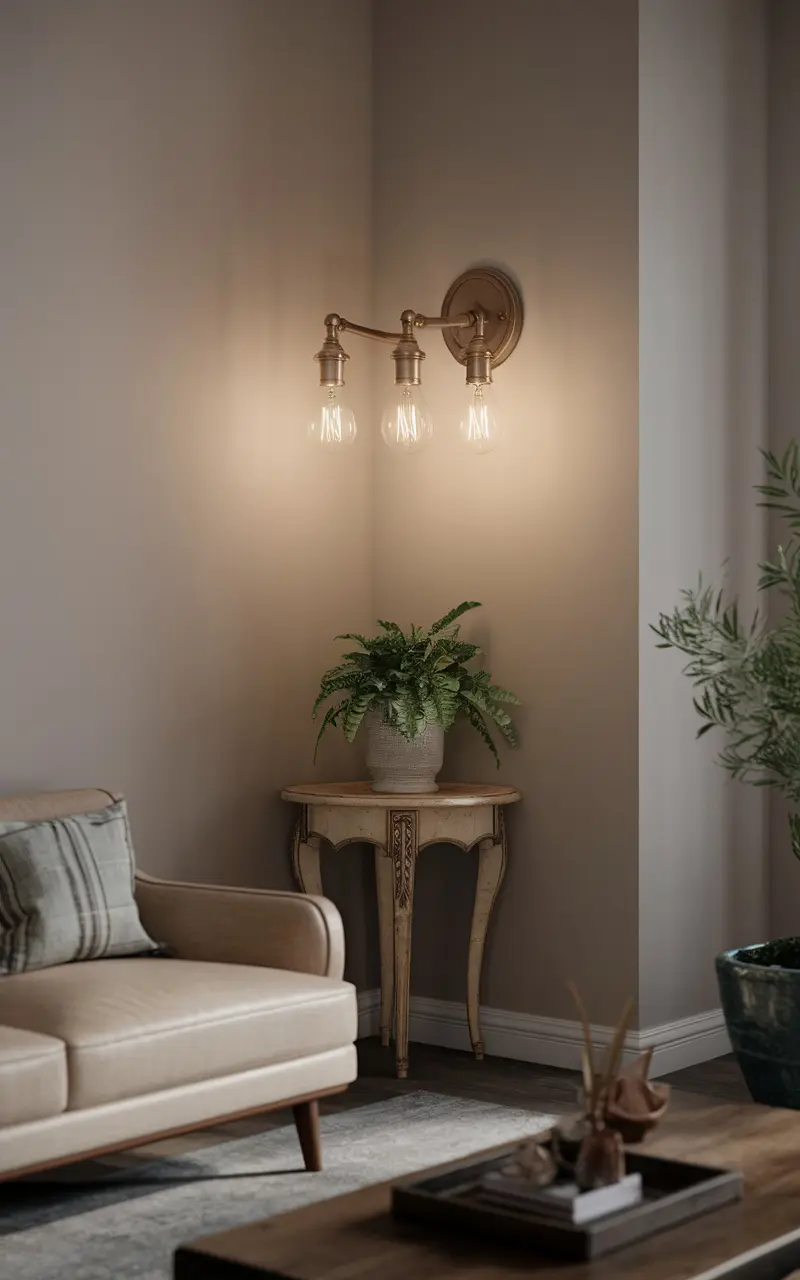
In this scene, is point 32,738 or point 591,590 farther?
point 591,590

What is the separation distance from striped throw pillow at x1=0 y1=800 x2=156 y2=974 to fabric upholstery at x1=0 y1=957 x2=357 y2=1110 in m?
0.05

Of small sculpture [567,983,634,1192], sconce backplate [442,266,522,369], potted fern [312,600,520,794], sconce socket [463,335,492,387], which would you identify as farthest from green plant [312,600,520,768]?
small sculpture [567,983,634,1192]

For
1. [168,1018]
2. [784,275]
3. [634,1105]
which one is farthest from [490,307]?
[634,1105]

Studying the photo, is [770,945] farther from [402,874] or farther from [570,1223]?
[570,1223]

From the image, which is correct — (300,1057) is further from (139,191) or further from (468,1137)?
(139,191)

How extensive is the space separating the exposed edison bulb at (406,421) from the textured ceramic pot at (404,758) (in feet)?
2.57

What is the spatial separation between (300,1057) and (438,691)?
48.6 inches

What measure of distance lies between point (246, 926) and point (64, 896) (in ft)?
1.35

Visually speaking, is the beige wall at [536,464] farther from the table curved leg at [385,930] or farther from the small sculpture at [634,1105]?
the small sculpture at [634,1105]

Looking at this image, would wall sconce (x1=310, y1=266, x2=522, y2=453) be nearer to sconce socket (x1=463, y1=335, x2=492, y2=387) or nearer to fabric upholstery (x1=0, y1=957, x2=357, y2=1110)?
sconce socket (x1=463, y1=335, x2=492, y2=387)

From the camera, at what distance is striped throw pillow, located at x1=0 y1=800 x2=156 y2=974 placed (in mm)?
3236

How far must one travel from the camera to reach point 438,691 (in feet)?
13.6

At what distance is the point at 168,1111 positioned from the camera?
2.95 meters

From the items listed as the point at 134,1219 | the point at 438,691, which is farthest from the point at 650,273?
the point at 134,1219
